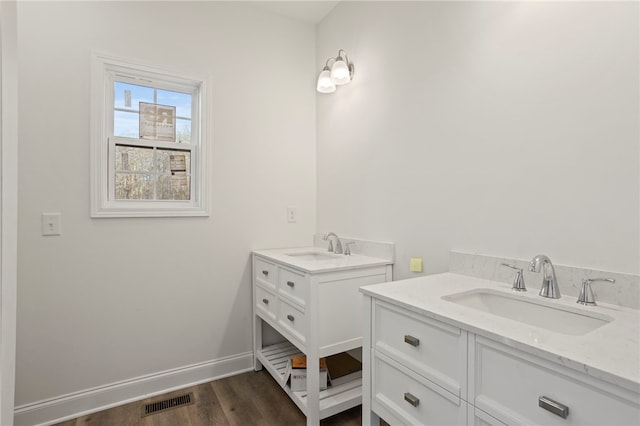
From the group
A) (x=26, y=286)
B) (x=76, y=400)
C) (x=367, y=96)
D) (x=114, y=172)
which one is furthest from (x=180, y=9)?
(x=76, y=400)

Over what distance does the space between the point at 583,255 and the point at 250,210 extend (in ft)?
6.70

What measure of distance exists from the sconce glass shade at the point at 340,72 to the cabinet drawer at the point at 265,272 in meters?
1.40

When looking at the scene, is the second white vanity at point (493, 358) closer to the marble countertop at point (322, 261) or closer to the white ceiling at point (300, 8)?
the marble countertop at point (322, 261)

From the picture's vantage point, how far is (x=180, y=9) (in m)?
2.26

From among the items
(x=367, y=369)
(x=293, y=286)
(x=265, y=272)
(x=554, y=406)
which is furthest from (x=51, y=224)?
(x=554, y=406)

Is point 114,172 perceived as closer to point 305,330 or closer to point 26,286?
point 26,286

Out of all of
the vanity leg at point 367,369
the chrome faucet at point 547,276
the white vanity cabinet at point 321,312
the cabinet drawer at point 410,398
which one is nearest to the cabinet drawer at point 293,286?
the white vanity cabinet at point 321,312

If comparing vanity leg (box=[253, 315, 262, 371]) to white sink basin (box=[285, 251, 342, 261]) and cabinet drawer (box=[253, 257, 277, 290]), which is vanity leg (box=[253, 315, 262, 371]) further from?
white sink basin (box=[285, 251, 342, 261])

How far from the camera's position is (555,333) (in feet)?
2.87

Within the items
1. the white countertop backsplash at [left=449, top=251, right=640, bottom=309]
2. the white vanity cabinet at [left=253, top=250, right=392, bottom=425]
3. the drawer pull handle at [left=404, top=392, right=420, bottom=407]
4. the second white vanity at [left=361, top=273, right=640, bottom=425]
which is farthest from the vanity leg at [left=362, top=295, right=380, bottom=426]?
the white countertop backsplash at [left=449, top=251, right=640, bottom=309]

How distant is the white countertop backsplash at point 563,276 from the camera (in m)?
1.11

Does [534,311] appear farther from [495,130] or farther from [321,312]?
[321,312]

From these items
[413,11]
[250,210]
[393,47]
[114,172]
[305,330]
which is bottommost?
[305,330]

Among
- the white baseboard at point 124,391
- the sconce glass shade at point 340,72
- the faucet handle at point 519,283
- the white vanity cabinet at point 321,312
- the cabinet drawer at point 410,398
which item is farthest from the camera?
the sconce glass shade at point 340,72
